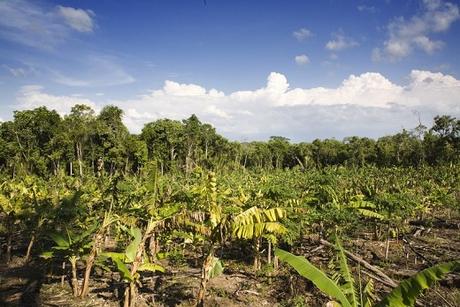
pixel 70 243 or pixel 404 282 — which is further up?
pixel 404 282

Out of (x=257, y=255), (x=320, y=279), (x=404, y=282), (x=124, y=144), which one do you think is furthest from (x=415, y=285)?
(x=124, y=144)

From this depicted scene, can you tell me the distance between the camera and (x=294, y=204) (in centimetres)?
1123

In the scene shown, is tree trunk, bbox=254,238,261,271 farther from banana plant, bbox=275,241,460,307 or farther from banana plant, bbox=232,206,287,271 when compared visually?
banana plant, bbox=275,241,460,307

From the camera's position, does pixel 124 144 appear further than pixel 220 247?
Yes

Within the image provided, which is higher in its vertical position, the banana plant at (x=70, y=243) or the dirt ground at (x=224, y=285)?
the banana plant at (x=70, y=243)

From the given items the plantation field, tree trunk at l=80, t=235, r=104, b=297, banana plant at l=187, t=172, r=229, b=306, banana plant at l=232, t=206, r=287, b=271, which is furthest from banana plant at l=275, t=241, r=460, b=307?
tree trunk at l=80, t=235, r=104, b=297

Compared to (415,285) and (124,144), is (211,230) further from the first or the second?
(124,144)

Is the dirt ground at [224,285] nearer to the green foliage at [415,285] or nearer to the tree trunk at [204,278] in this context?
the tree trunk at [204,278]

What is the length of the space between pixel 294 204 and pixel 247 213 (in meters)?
3.94

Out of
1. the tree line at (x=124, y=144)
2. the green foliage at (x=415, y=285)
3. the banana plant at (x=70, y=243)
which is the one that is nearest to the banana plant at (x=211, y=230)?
the banana plant at (x=70, y=243)

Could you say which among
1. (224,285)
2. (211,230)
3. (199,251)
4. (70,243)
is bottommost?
(199,251)

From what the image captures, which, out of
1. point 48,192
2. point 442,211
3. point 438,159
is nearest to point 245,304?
point 48,192

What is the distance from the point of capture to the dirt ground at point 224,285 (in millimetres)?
9492

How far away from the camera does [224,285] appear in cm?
1094
